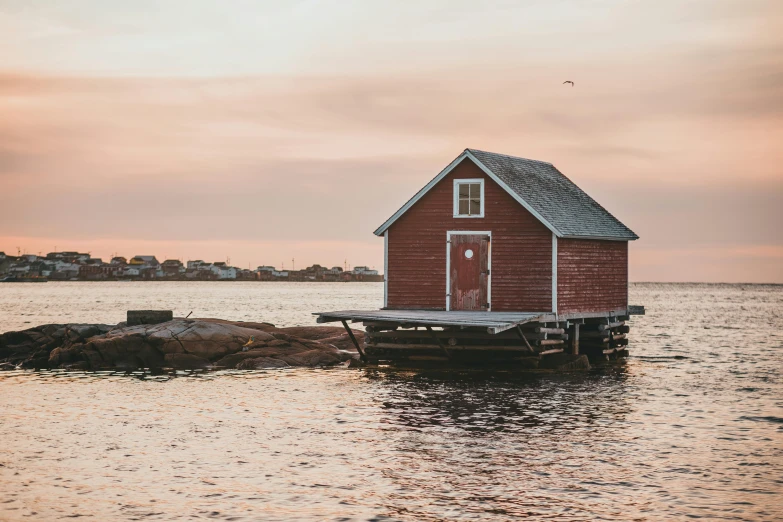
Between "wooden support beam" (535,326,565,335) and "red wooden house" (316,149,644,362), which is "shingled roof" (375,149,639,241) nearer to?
"red wooden house" (316,149,644,362)

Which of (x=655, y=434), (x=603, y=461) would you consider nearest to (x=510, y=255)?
(x=655, y=434)

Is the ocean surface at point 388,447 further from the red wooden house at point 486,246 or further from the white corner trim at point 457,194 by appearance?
the white corner trim at point 457,194

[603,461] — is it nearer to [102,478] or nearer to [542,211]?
[102,478]

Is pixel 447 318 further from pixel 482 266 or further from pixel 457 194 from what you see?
pixel 457 194

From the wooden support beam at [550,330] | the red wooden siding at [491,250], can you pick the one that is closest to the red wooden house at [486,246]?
the red wooden siding at [491,250]

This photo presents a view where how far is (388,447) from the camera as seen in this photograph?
18.6 meters

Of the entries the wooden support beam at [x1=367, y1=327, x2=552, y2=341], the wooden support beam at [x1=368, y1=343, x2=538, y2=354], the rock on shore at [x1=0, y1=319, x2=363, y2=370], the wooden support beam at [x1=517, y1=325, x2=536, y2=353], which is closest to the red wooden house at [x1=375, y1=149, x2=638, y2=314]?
the wooden support beam at [x1=367, y1=327, x2=552, y2=341]

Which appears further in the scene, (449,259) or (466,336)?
(449,259)

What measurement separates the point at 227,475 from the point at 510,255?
55.4 ft

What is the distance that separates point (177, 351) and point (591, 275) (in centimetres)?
1487

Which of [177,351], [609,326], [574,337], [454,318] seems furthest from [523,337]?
[177,351]

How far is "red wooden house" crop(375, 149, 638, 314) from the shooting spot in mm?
30938

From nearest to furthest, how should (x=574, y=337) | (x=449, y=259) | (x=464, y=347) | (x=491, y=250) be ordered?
(x=464, y=347), (x=491, y=250), (x=449, y=259), (x=574, y=337)

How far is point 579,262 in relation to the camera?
3244cm
